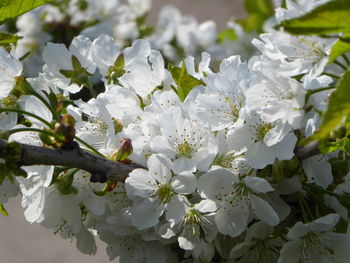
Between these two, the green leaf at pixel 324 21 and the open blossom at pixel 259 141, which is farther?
the open blossom at pixel 259 141

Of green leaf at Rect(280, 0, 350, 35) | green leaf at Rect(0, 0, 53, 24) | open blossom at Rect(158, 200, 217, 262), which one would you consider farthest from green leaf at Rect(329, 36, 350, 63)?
green leaf at Rect(0, 0, 53, 24)

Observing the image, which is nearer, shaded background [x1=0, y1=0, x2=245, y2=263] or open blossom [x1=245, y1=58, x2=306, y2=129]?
open blossom [x1=245, y1=58, x2=306, y2=129]

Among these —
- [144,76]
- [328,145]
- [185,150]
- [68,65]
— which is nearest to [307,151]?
[328,145]

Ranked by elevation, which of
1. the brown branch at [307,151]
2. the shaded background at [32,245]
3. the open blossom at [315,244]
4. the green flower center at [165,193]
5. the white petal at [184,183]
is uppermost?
the brown branch at [307,151]

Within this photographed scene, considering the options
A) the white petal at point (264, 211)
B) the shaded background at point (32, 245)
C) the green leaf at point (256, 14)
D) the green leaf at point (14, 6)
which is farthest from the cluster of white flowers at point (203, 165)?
the shaded background at point (32, 245)

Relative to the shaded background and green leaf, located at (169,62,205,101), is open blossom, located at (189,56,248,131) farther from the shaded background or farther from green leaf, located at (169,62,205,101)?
the shaded background

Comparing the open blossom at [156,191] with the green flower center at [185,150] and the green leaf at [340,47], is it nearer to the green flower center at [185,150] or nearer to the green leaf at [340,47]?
the green flower center at [185,150]
